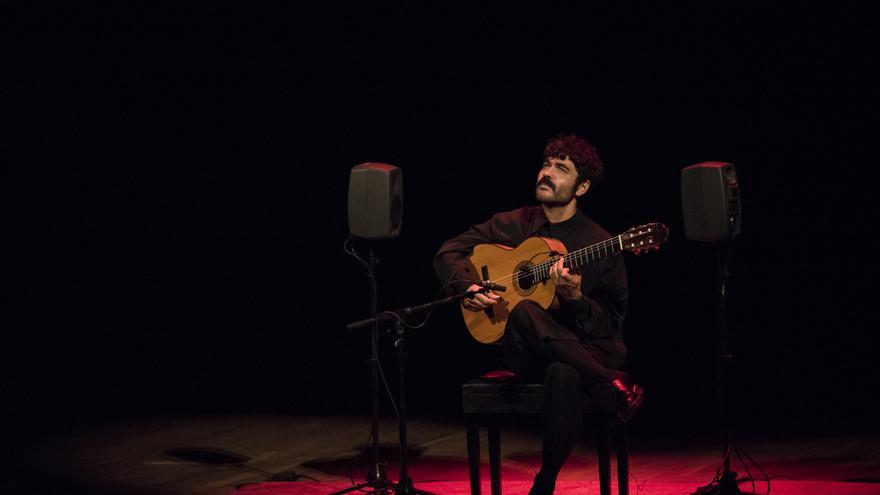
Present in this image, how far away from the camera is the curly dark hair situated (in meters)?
4.41

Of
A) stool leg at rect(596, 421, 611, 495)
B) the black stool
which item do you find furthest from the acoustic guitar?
stool leg at rect(596, 421, 611, 495)

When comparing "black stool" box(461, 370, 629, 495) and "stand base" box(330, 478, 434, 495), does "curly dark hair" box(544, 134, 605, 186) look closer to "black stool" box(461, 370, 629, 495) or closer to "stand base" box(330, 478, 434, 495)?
"black stool" box(461, 370, 629, 495)

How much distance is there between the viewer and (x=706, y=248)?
622 cm

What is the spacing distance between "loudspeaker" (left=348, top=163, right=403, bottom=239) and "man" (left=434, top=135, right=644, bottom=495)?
31 cm

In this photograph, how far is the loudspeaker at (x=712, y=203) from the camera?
4156 millimetres

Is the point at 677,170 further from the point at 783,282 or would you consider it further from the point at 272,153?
the point at 272,153

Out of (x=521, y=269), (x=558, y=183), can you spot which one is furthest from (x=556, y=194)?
(x=521, y=269)

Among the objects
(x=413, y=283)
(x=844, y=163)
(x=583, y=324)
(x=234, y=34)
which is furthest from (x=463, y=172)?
(x=583, y=324)

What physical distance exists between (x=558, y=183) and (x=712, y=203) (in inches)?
23.9

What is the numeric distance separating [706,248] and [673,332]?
51 centimetres

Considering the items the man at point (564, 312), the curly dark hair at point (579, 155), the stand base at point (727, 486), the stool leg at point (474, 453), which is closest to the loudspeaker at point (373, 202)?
the man at point (564, 312)

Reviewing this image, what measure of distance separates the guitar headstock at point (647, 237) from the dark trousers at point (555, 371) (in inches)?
15.6

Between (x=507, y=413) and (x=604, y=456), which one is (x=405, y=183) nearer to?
(x=507, y=413)

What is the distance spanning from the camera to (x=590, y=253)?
405 cm
